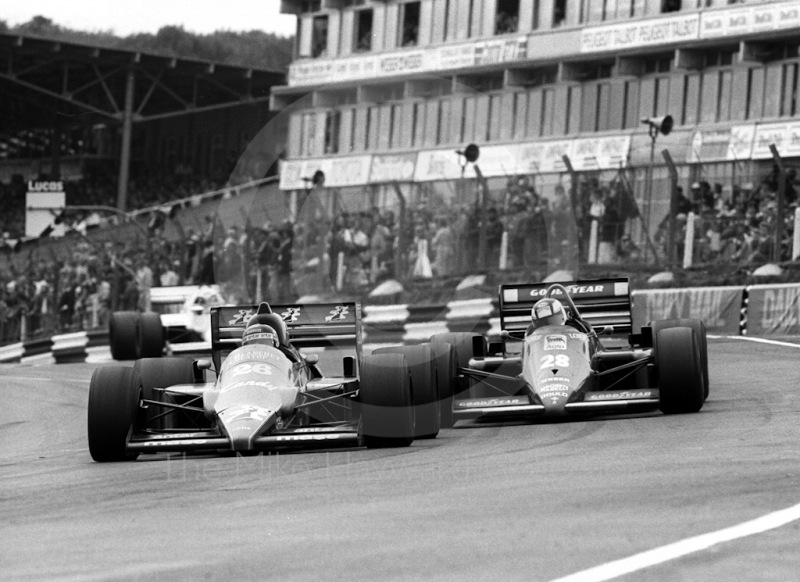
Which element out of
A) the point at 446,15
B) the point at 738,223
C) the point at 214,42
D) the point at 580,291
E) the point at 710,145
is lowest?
the point at 580,291

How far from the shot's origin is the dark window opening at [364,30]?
5047cm

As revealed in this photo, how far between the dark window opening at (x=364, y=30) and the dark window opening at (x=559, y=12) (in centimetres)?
784

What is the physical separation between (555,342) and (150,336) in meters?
11.6

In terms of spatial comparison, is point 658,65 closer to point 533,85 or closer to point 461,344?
point 533,85

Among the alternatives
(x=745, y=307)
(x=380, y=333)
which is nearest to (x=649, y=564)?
(x=745, y=307)

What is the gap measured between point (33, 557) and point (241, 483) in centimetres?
268

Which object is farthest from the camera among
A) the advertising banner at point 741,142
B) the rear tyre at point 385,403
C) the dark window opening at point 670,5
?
the dark window opening at point 670,5

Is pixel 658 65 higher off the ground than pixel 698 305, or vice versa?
pixel 658 65

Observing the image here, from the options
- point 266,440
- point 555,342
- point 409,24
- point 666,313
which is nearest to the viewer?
point 266,440

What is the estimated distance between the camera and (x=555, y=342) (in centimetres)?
1374

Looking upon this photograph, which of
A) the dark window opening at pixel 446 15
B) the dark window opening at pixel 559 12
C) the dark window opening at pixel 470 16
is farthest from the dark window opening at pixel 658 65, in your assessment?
the dark window opening at pixel 446 15

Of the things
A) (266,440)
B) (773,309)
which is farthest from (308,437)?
(773,309)

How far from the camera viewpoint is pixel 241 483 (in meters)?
9.92

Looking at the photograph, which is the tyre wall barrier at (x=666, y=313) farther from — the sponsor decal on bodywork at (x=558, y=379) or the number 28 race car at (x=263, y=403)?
the number 28 race car at (x=263, y=403)
